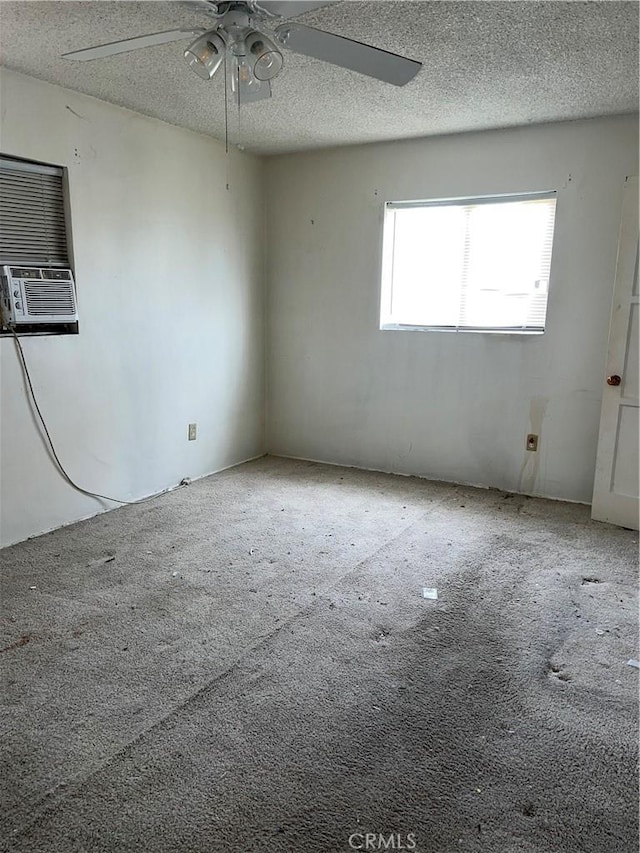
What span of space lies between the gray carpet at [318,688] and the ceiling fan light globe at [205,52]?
2.04 metres

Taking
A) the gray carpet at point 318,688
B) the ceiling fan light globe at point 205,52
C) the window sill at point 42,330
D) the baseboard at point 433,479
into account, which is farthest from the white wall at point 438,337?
the ceiling fan light globe at point 205,52

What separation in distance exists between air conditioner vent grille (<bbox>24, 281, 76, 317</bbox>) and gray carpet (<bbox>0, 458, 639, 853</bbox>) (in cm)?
122

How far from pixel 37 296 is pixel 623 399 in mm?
3289

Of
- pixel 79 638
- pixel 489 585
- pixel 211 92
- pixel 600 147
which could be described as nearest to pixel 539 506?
pixel 489 585

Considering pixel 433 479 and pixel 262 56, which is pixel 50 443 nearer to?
pixel 262 56

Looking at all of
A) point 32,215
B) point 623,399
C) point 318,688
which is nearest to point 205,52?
point 32,215

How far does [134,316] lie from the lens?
3.68 metres

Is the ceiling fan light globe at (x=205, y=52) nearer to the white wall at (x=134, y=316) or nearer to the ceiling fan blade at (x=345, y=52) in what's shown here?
the ceiling fan blade at (x=345, y=52)

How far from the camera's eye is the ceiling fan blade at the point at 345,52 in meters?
1.82

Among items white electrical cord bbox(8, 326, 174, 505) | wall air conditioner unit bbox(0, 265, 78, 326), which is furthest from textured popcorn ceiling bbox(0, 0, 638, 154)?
white electrical cord bbox(8, 326, 174, 505)

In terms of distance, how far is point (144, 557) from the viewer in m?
3.03

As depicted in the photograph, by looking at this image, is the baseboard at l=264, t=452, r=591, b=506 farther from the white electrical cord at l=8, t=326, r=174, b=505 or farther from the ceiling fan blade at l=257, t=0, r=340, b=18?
the ceiling fan blade at l=257, t=0, r=340, b=18

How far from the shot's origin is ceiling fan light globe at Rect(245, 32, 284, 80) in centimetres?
187

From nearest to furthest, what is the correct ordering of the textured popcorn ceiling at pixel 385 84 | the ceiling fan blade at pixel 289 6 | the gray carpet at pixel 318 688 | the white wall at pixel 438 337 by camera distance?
the gray carpet at pixel 318 688, the ceiling fan blade at pixel 289 6, the textured popcorn ceiling at pixel 385 84, the white wall at pixel 438 337
